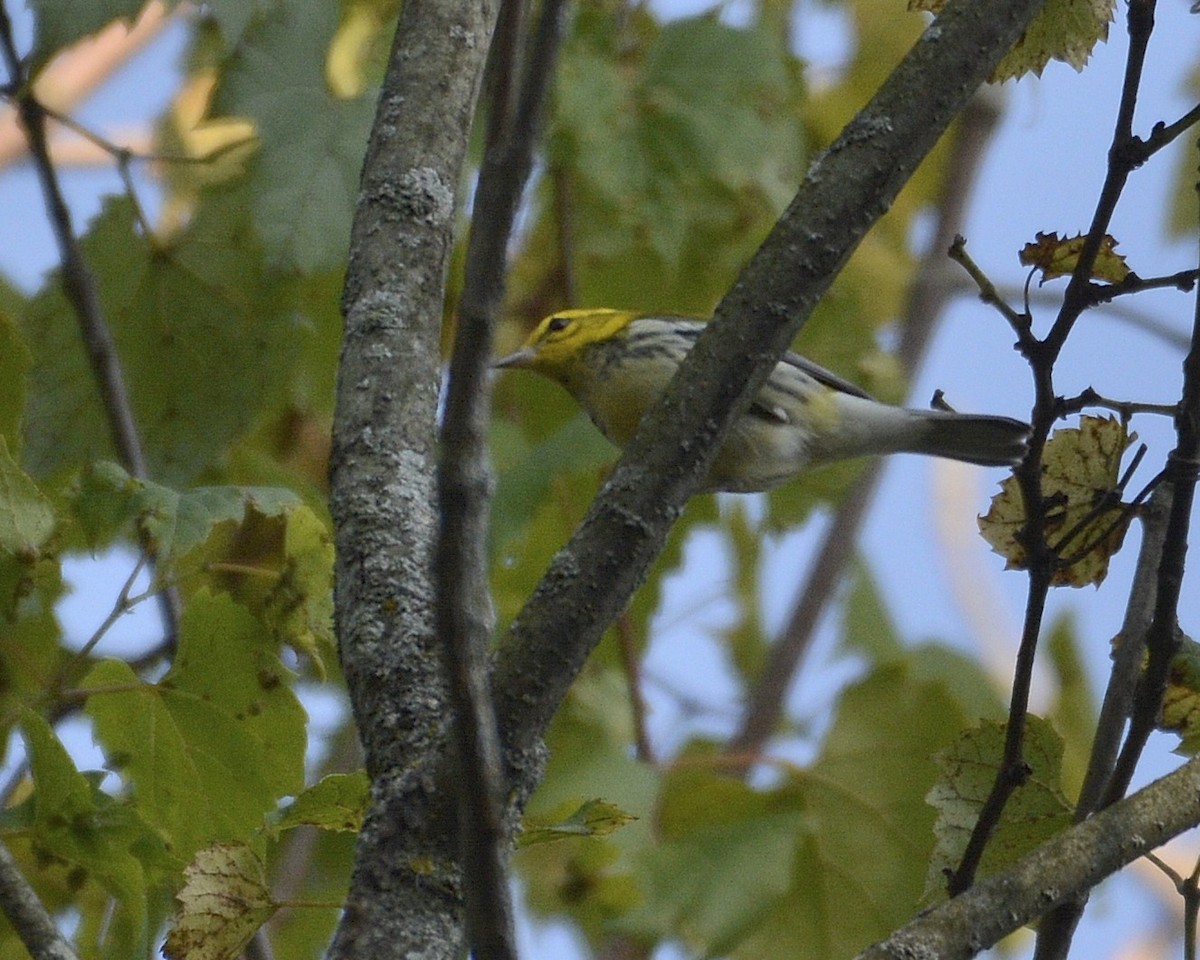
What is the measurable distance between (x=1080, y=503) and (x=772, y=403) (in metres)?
1.61

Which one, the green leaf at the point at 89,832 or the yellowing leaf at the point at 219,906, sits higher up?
the green leaf at the point at 89,832

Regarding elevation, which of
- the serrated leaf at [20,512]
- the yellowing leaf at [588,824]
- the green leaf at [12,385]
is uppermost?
the green leaf at [12,385]

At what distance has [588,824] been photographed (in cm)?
130

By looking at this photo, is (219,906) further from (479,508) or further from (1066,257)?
(1066,257)

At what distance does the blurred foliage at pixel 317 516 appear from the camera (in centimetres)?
155

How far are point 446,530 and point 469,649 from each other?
0.07m

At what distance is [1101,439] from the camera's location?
1.42 m

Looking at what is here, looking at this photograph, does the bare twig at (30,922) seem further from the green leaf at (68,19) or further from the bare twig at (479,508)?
the green leaf at (68,19)

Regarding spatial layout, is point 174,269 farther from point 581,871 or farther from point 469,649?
point 469,649

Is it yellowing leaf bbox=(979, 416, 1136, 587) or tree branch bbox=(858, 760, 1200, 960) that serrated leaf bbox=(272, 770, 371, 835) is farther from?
yellowing leaf bbox=(979, 416, 1136, 587)

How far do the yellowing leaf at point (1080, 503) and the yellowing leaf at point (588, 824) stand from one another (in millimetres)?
427

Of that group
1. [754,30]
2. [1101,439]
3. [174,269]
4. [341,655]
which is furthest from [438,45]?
[754,30]

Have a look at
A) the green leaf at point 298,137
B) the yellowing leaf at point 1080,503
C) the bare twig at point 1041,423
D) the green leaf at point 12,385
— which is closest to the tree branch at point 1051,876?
the bare twig at point 1041,423

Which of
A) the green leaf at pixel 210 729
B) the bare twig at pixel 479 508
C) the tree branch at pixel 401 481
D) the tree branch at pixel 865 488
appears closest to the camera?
the bare twig at pixel 479 508
